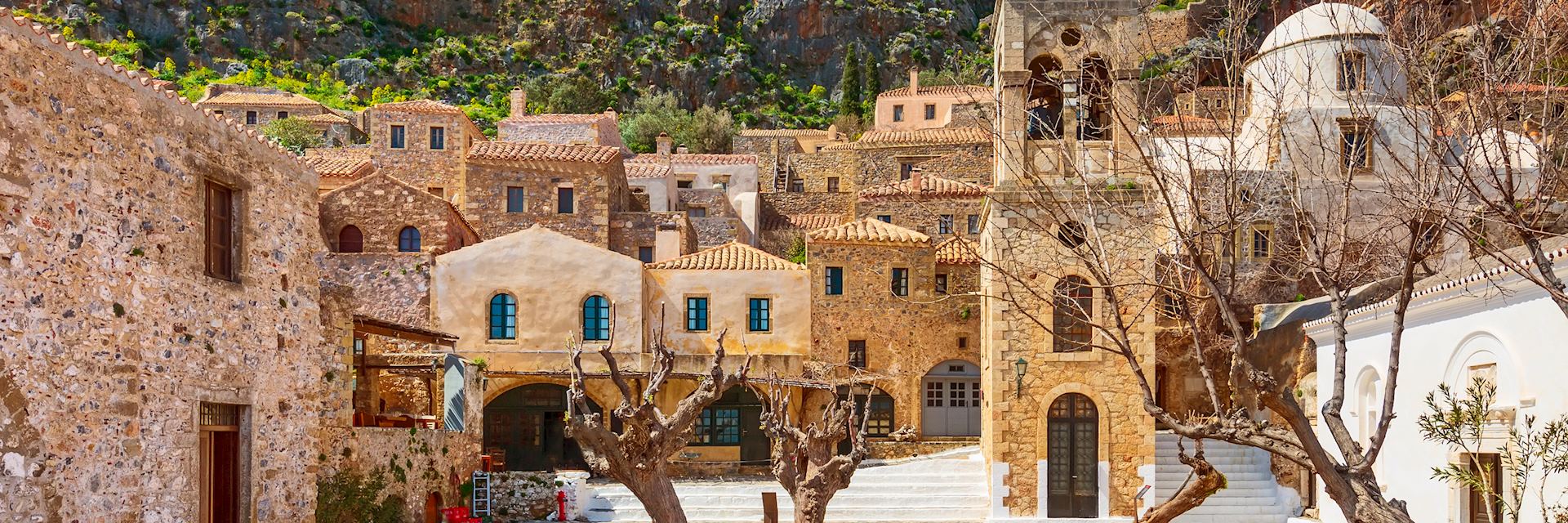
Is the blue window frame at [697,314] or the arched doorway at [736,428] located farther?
the blue window frame at [697,314]

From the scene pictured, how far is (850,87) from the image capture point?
7812 centimetres

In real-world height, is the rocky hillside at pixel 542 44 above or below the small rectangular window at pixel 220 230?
above

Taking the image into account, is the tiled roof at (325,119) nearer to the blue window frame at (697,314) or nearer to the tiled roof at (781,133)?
the tiled roof at (781,133)

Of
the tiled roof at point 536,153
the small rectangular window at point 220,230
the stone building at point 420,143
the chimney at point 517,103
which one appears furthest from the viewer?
the chimney at point 517,103

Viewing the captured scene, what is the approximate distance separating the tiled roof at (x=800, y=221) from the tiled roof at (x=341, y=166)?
13576 mm

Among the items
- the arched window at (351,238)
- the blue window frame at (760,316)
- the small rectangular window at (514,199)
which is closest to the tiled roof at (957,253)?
the blue window frame at (760,316)

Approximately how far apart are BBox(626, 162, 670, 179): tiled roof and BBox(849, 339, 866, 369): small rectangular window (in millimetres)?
14584

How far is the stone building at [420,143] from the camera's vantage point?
46500 millimetres

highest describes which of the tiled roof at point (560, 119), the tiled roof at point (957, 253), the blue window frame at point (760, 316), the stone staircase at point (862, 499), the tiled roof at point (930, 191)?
the tiled roof at point (560, 119)

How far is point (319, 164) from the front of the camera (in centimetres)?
4197

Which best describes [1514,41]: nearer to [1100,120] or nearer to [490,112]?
[1100,120]

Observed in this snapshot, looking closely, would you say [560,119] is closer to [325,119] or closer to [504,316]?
[325,119]

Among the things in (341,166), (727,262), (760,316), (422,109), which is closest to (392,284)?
(727,262)

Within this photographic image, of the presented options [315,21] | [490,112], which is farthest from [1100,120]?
[315,21]
